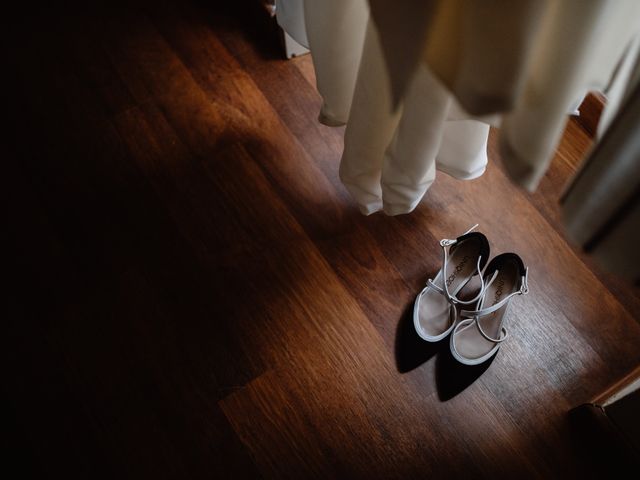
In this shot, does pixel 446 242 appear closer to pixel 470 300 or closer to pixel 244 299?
pixel 470 300

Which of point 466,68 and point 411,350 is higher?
point 466,68

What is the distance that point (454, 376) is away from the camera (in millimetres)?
886

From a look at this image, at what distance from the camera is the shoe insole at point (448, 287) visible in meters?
0.91

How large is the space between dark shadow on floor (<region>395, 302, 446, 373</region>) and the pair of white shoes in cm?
2

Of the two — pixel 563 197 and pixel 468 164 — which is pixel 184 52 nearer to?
pixel 468 164

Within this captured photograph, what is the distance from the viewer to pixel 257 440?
2.80 feet

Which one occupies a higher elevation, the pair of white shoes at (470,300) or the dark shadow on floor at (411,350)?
the pair of white shoes at (470,300)

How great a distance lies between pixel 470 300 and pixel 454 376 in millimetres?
143

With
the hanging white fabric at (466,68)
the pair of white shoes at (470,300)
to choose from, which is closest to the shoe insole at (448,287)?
the pair of white shoes at (470,300)

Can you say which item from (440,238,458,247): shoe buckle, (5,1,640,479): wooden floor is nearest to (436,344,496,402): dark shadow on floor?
(5,1,640,479): wooden floor

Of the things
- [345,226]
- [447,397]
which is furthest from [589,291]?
[345,226]

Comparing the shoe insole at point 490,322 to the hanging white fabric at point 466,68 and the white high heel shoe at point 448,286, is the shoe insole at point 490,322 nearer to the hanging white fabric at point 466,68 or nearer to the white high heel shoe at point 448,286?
the white high heel shoe at point 448,286

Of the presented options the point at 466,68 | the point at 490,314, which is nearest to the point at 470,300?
the point at 490,314

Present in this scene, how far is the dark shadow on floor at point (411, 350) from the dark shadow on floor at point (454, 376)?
30mm
